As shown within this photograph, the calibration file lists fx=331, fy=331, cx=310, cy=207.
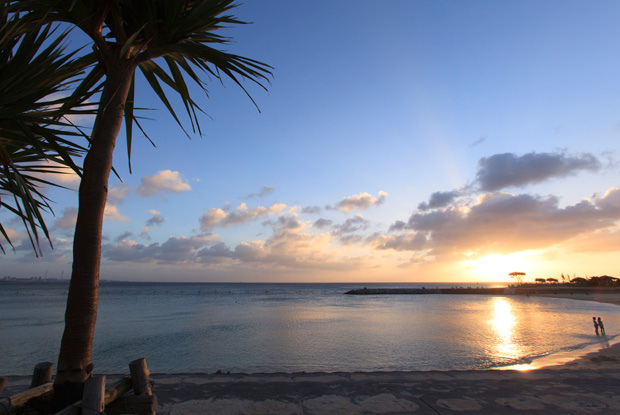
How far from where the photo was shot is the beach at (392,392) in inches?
174

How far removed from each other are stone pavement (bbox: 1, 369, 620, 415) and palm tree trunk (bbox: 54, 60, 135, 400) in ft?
7.91

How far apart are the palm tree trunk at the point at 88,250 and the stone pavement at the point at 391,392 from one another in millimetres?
2412

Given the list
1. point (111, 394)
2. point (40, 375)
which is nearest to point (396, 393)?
point (111, 394)

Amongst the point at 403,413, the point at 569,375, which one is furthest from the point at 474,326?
the point at 403,413

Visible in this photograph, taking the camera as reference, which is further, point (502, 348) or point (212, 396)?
point (502, 348)

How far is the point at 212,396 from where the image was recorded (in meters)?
4.88

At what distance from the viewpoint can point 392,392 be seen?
507cm

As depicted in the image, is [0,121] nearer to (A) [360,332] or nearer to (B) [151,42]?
(B) [151,42]

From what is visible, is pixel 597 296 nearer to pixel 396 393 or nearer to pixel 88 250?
pixel 396 393

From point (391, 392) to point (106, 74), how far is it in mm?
5470

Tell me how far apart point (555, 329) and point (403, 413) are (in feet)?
73.2

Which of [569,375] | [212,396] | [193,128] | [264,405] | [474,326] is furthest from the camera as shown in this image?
[474,326]

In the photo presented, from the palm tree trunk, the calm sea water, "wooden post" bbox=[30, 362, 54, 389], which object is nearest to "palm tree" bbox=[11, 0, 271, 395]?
the palm tree trunk

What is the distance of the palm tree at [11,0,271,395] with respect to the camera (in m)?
2.37
